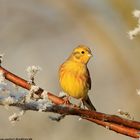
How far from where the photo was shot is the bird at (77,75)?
429 cm

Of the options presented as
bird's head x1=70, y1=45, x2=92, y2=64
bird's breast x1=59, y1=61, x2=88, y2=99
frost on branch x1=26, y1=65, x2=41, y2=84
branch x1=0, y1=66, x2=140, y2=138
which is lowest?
branch x1=0, y1=66, x2=140, y2=138

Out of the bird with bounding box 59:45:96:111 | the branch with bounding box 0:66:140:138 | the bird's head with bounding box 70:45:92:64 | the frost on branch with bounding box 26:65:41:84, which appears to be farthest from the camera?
the bird's head with bounding box 70:45:92:64

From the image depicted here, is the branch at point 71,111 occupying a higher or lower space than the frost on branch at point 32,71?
lower

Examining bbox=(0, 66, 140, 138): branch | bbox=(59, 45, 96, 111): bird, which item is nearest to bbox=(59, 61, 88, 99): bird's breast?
bbox=(59, 45, 96, 111): bird

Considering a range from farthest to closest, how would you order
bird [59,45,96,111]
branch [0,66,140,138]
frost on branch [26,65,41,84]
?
bird [59,45,96,111], frost on branch [26,65,41,84], branch [0,66,140,138]

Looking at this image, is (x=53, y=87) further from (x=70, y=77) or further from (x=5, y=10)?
(x=70, y=77)

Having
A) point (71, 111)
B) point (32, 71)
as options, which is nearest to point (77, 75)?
point (32, 71)

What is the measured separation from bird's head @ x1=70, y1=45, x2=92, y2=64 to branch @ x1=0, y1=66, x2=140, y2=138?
188 centimetres

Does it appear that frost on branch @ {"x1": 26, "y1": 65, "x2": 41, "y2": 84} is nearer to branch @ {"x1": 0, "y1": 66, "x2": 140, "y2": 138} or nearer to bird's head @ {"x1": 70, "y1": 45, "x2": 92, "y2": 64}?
branch @ {"x1": 0, "y1": 66, "x2": 140, "y2": 138}

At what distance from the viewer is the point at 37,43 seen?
55.6 ft

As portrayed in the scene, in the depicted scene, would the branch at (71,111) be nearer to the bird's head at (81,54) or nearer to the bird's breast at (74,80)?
the bird's breast at (74,80)

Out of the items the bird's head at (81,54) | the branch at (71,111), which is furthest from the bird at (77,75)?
the branch at (71,111)

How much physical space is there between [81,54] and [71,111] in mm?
2451

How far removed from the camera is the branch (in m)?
2.00
